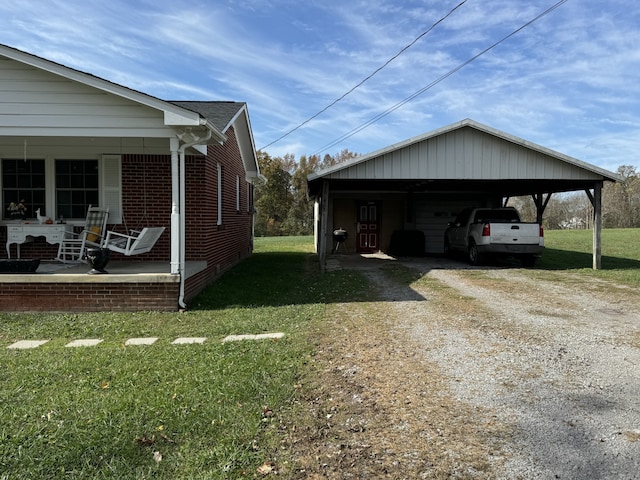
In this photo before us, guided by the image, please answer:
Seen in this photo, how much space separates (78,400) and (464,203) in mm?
16157

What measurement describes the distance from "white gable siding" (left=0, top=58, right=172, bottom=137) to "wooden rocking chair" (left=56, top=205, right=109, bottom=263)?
2.29 meters

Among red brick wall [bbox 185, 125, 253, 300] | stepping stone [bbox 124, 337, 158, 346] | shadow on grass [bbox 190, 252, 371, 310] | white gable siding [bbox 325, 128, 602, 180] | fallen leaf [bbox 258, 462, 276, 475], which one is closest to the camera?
fallen leaf [bbox 258, 462, 276, 475]

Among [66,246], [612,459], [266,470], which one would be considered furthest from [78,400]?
[66,246]

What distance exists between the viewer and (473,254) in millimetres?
13336

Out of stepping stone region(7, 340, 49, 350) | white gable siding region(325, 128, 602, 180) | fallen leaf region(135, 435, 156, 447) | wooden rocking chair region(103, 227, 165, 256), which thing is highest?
white gable siding region(325, 128, 602, 180)

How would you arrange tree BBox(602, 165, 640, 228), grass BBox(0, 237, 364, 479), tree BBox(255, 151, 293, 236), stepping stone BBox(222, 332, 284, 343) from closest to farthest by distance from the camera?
grass BBox(0, 237, 364, 479)
stepping stone BBox(222, 332, 284, 343)
tree BBox(255, 151, 293, 236)
tree BBox(602, 165, 640, 228)

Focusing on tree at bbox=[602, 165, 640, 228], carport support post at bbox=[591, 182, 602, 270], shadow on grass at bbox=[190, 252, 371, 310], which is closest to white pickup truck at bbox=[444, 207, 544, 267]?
carport support post at bbox=[591, 182, 602, 270]

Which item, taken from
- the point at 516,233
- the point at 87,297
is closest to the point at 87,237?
the point at 87,297

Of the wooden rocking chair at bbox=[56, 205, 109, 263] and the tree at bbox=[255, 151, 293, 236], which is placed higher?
the tree at bbox=[255, 151, 293, 236]

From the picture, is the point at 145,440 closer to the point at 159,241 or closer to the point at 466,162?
the point at 159,241

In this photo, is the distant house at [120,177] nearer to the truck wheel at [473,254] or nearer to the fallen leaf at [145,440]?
the fallen leaf at [145,440]

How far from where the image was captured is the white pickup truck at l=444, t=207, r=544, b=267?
12.2 meters

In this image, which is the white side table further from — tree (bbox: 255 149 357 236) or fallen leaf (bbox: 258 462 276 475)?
tree (bbox: 255 149 357 236)

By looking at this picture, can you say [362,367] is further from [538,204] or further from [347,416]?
[538,204]
